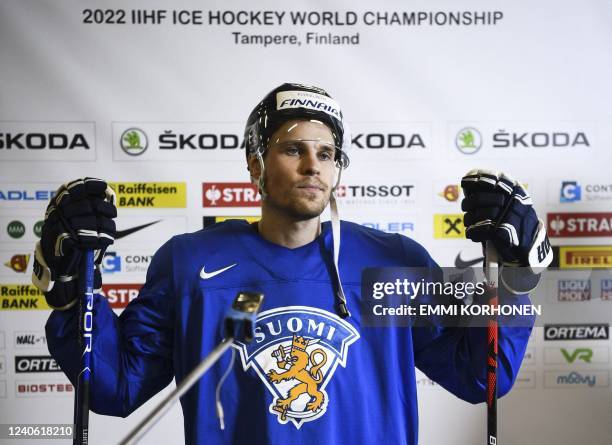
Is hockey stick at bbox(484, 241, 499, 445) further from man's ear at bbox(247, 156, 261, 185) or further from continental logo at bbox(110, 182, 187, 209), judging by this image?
continental logo at bbox(110, 182, 187, 209)

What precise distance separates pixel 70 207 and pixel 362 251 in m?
0.75

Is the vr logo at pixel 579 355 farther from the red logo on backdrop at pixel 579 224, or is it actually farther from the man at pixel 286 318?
the man at pixel 286 318

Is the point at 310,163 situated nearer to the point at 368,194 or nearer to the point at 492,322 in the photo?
the point at 492,322

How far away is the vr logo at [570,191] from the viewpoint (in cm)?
249

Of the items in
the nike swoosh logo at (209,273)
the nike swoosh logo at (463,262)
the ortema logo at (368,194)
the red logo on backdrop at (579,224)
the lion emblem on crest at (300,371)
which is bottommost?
the lion emblem on crest at (300,371)

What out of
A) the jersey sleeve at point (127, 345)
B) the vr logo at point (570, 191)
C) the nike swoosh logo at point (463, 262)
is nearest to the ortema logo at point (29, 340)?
the jersey sleeve at point (127, 345)

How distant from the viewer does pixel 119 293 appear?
2.42 m

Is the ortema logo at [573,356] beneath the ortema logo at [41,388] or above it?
above

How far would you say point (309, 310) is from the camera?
1.47m

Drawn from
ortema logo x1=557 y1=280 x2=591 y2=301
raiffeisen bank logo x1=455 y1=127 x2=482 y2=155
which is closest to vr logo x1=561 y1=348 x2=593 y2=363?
ortema logo x1=557 y1=280 x2=591 y2=301

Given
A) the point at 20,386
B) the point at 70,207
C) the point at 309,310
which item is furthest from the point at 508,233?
the point at 20,386

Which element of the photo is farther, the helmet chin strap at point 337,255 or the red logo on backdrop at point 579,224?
the red logo on backdrop at point 579,224

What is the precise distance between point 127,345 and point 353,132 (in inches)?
53.5

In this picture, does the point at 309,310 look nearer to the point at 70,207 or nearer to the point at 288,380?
the point at 288,380
